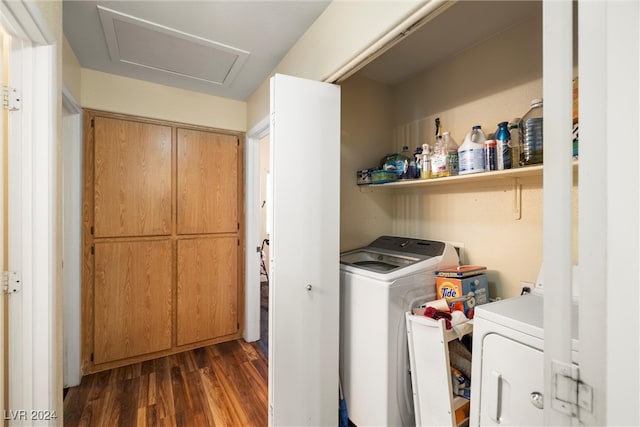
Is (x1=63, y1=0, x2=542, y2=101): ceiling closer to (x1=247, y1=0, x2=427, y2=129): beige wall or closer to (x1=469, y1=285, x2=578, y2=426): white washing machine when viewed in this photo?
(x1=247, y1=0, x2=427, y2=129): beige wall

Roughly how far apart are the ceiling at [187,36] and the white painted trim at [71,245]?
1.72 ft

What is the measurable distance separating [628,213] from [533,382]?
0.82 m

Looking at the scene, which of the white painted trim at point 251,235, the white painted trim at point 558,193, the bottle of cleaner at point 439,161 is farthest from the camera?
the white painted trim at point 251,235

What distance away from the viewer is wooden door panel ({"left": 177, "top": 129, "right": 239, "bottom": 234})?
2539 millimetres

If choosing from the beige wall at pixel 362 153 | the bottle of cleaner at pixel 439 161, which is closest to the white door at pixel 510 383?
the bottle of cleaner at pixel 439 161

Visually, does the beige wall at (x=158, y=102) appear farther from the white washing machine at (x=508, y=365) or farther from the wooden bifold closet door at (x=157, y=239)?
the white washing machine at (x=508, y=365)

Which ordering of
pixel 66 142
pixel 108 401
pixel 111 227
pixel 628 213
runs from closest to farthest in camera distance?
pixel 628 213 < pixel 108 401 < pixel 66 142 < pixel 111 227

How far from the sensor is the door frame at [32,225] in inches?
43.8

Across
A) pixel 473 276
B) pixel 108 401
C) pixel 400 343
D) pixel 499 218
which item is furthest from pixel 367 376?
pixel 108 401

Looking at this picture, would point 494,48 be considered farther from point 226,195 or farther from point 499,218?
point 226,195

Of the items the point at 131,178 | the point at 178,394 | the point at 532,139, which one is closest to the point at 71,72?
the point at 131,178

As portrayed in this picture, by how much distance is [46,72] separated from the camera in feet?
3.79

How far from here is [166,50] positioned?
1921mm

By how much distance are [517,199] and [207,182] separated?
2402 mm
